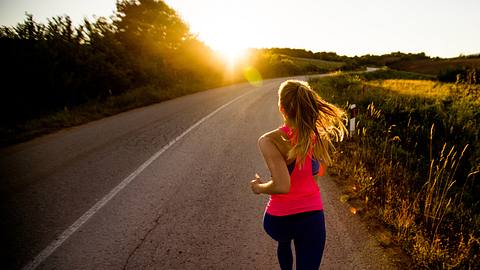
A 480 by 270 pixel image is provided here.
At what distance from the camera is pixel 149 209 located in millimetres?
4184

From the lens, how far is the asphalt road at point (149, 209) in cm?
316

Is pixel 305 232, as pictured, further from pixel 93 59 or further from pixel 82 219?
pixel 93 59

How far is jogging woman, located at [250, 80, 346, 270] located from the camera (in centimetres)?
178

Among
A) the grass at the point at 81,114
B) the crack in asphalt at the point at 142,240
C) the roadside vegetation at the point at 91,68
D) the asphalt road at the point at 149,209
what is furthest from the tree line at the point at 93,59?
the crack in asphalt at the point at 142,240

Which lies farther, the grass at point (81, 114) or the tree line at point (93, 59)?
the tree line at point (93, 59)

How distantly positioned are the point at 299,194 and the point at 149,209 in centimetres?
297

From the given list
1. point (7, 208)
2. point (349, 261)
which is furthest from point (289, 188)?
point (7, 208)

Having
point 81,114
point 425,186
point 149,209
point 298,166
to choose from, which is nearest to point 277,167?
point 298,166

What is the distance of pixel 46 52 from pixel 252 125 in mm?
10987

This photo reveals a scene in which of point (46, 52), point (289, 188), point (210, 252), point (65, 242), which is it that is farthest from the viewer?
point (46, 52)

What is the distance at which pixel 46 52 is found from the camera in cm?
1321

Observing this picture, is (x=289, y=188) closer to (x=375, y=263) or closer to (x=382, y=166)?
(x=375, y=263)

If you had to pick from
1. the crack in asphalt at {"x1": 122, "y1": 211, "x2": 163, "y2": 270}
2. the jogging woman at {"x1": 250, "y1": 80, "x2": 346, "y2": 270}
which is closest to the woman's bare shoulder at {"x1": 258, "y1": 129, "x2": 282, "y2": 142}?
the jogging woman at {"x1": 250, "y1": 80, "x2": 346, "y2": 270}

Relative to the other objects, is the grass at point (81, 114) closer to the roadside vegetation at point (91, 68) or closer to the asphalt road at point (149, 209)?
the roadside vegetation at point (91, 68)
